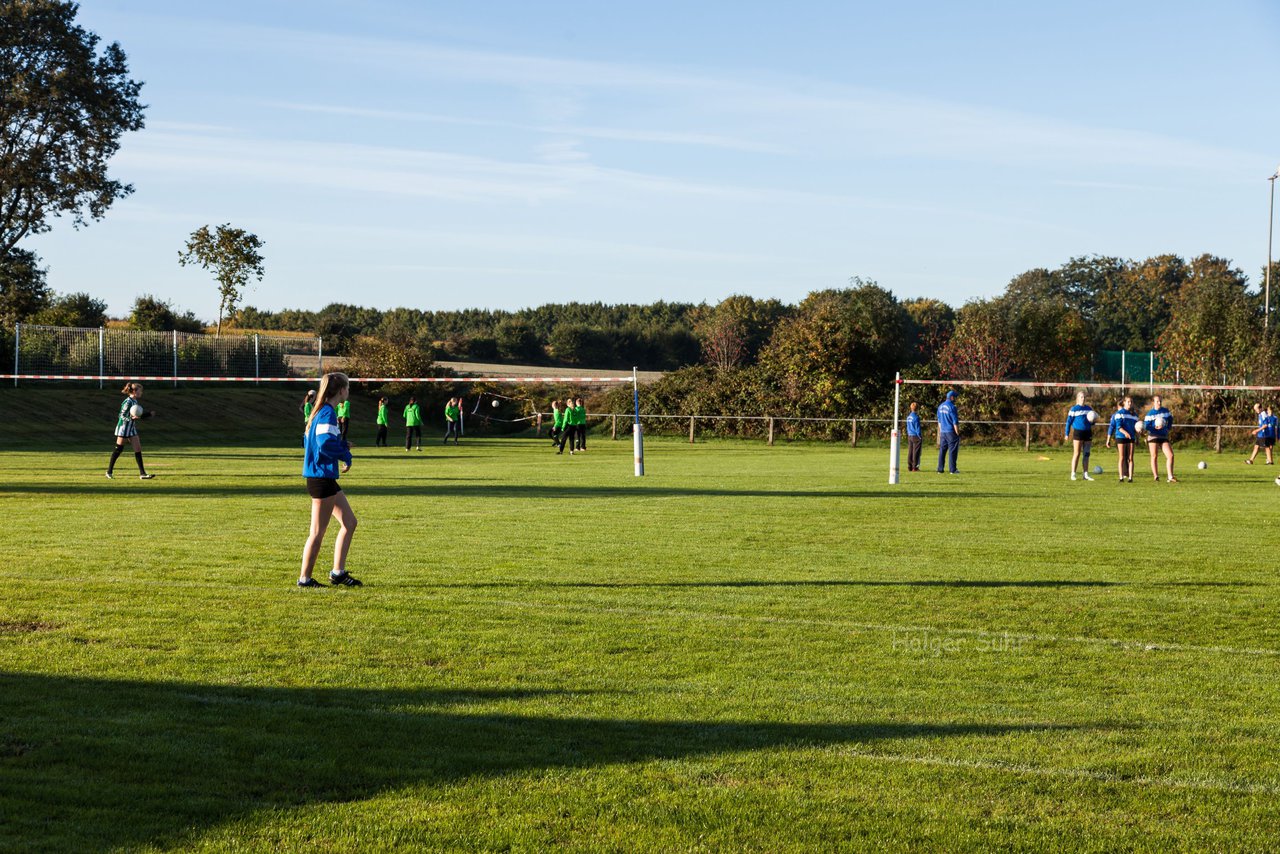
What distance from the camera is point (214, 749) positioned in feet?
20.4

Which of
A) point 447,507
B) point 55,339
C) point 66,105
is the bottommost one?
point 447,507

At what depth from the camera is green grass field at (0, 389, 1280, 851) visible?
5363 millimetres

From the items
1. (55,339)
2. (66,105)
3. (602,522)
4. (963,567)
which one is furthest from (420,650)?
(66,105)

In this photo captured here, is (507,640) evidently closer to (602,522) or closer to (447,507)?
(602,522)

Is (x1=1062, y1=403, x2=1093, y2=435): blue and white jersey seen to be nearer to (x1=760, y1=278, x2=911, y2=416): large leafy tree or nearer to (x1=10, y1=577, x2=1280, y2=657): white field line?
(x1=10, y1=577, x2=1280, y2=657): white field line

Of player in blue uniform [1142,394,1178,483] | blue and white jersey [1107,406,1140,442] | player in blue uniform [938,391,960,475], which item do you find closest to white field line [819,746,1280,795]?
blue and white jersey [1107,406,1140,442]

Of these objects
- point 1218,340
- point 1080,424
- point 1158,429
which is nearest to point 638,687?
point 1080,424

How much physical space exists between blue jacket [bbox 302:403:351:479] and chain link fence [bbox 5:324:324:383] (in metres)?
34.8

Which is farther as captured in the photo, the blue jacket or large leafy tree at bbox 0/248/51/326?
large leafy tree at bbox 0/248/51/326

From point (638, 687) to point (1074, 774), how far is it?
103 inches

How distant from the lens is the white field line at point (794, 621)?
907 centimetres

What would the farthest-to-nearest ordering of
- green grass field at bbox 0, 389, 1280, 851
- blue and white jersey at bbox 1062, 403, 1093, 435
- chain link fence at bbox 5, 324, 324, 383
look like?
chain link fence at bbox 5, 324, 324, 383 < blue and white jersey at bbox 1062, 403, 1093, 435 < green grass field at bbox 0, 389, 1280, 851

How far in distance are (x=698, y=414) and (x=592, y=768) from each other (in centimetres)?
4879

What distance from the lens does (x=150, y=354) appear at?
50469 mm
